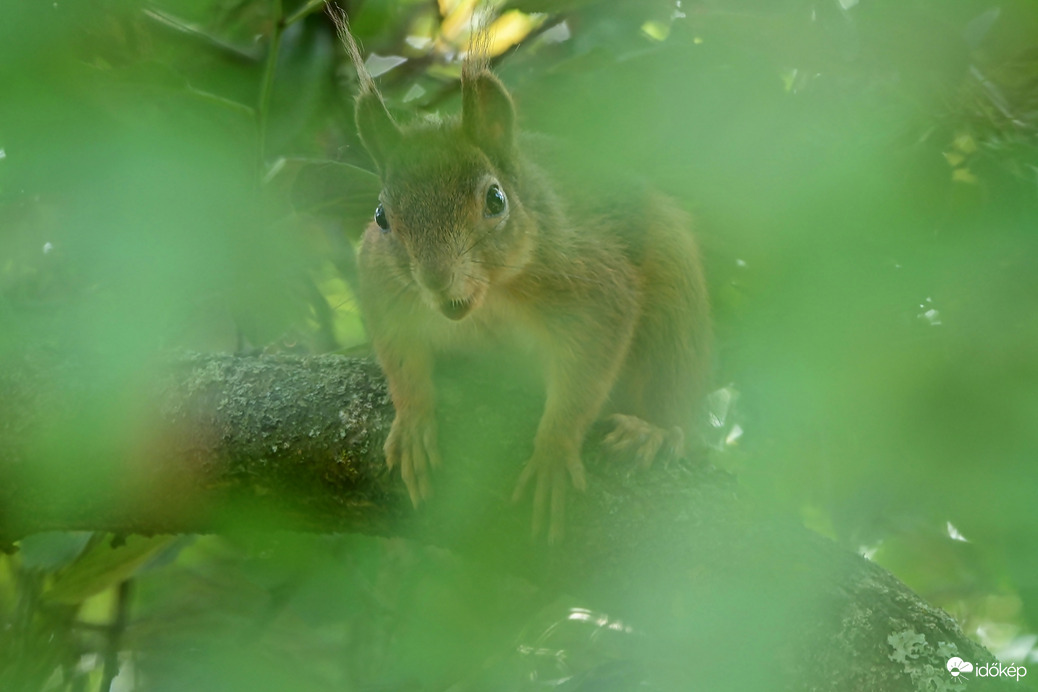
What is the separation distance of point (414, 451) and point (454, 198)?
56cm

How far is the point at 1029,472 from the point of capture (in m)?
1.32

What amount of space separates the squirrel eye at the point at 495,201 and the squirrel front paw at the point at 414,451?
1.59ft

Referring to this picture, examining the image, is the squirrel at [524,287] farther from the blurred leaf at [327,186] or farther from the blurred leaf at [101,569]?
the blurred leaf at [101,569]

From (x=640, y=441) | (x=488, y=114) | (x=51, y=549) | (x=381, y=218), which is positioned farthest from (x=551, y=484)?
(x=51, y=549)

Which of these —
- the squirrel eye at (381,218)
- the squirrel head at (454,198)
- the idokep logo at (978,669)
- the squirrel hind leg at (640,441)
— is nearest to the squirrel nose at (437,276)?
the squirrel head at (454,198)

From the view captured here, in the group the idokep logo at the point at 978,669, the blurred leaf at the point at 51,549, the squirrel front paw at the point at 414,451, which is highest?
the squirrel front paw at the point at 414,451

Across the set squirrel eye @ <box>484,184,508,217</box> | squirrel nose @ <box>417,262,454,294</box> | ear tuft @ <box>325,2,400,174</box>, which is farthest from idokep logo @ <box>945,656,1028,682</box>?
ear tuft @ <box>325,2,400,174</box>

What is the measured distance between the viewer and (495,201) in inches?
81.4

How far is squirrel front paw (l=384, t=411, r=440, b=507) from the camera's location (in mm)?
1833

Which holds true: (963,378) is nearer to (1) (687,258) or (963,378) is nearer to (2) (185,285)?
(1) (687,258)

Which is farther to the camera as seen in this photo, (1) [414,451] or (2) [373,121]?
→ (2) [373,121]

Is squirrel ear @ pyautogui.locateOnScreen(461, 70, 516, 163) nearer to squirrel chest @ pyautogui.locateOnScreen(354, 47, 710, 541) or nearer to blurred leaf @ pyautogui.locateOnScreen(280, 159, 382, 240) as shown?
squirrel chest @ pyautogui.locateOnScreen(354, 47, 710, 541)

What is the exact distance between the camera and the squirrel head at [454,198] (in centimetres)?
191

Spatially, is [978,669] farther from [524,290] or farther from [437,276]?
[524,290]
